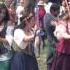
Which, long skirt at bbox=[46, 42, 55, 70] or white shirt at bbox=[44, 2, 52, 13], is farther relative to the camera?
white shirt at bbox=[44, 2, 52, 13]

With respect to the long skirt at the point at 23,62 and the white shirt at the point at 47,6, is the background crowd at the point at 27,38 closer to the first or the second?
the long skirt at the point at 23,62

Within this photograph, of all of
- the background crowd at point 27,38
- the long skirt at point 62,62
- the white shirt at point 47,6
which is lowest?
the long skirt at point 62,62

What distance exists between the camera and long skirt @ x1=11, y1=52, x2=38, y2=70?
4402mm

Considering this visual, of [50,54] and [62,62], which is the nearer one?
[62,62]

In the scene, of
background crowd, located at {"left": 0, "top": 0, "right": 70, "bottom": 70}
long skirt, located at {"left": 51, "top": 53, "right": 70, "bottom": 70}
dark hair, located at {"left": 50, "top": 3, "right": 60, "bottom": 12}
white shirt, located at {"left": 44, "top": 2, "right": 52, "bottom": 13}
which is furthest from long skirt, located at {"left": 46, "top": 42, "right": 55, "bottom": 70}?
white shirt, located at {"left": 44, "top": 2, "right": 52, "bottom": 13}

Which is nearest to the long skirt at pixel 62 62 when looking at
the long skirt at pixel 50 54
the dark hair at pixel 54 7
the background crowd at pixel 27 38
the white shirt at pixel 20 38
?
the background crowd at pixel 27 38

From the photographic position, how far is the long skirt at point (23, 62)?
440cm

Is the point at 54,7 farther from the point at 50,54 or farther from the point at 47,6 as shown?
the point at 50,54

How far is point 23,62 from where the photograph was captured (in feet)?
14.5

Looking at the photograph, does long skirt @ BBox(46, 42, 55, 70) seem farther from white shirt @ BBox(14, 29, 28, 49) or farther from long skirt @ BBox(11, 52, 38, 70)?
white shirt @ BBox(14, 29, 28, 49)

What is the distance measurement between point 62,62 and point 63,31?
0.36 metres

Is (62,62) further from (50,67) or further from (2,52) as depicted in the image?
(2,52)

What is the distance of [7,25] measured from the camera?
178 inches

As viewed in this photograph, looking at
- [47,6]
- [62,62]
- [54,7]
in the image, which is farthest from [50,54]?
[47,6]
